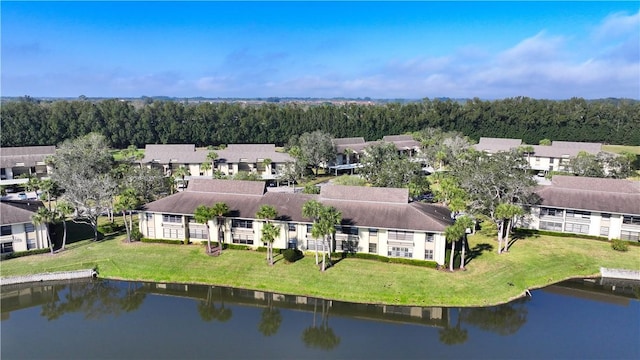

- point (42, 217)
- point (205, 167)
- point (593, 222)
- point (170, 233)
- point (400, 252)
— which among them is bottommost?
point (400, 252)

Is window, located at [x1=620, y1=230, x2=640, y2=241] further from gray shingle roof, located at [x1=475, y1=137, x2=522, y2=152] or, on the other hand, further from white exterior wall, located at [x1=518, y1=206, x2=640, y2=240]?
gray shingle roof, located at [x1=475, y1=137, x2=522, y2=152]

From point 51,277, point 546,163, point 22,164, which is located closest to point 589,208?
point 546,163

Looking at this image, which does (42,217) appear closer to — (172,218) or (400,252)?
(172,218)

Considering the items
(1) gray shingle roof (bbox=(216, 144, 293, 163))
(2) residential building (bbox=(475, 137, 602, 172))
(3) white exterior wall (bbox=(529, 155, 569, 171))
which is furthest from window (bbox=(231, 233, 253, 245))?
(3) white exterior wall (bbox=(529, 155, 569, 171))

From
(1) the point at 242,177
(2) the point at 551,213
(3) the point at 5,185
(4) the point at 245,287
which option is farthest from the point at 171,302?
→ (3) the point at 5,185

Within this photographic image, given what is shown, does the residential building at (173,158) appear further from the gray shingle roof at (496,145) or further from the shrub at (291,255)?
the gray shingle roof at (496,145)
